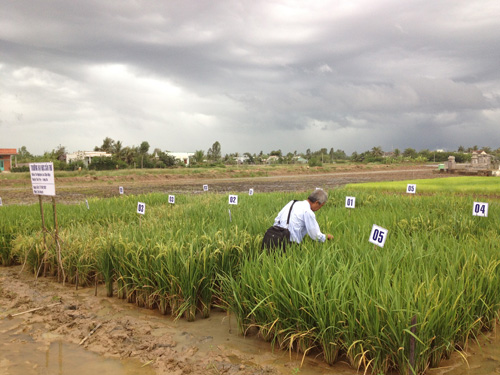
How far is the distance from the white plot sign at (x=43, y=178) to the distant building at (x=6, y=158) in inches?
1557

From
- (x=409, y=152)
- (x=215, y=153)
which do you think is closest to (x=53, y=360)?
(x=215, y=153)

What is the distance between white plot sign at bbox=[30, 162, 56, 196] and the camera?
5.73 metres

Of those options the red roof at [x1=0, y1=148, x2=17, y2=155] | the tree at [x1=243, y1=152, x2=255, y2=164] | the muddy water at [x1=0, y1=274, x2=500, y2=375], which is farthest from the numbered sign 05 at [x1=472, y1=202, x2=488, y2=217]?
the tree at [x1=243, y1=152, x2=255, y2=164]

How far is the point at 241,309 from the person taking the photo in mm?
3619

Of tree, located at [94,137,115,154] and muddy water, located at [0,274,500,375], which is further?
tree, located at [94,137,115,154]

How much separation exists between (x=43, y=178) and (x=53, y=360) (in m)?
3.24

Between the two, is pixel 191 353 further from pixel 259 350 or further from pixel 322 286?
pixel 322 286

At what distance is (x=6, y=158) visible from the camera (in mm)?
40406

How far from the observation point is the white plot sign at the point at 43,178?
573cm

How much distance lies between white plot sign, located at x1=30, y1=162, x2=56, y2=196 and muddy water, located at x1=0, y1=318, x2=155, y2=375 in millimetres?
2425

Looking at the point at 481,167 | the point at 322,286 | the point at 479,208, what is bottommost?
the point at 322,286

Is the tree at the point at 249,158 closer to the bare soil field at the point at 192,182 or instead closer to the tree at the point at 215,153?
the tree at the point at 215,153

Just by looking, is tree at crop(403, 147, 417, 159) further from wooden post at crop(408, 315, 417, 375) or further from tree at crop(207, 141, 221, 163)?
wooden post at crop(408, 315, 417, 375)

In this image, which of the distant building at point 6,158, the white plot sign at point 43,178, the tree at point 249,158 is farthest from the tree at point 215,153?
the white plot sign at point 43,178
